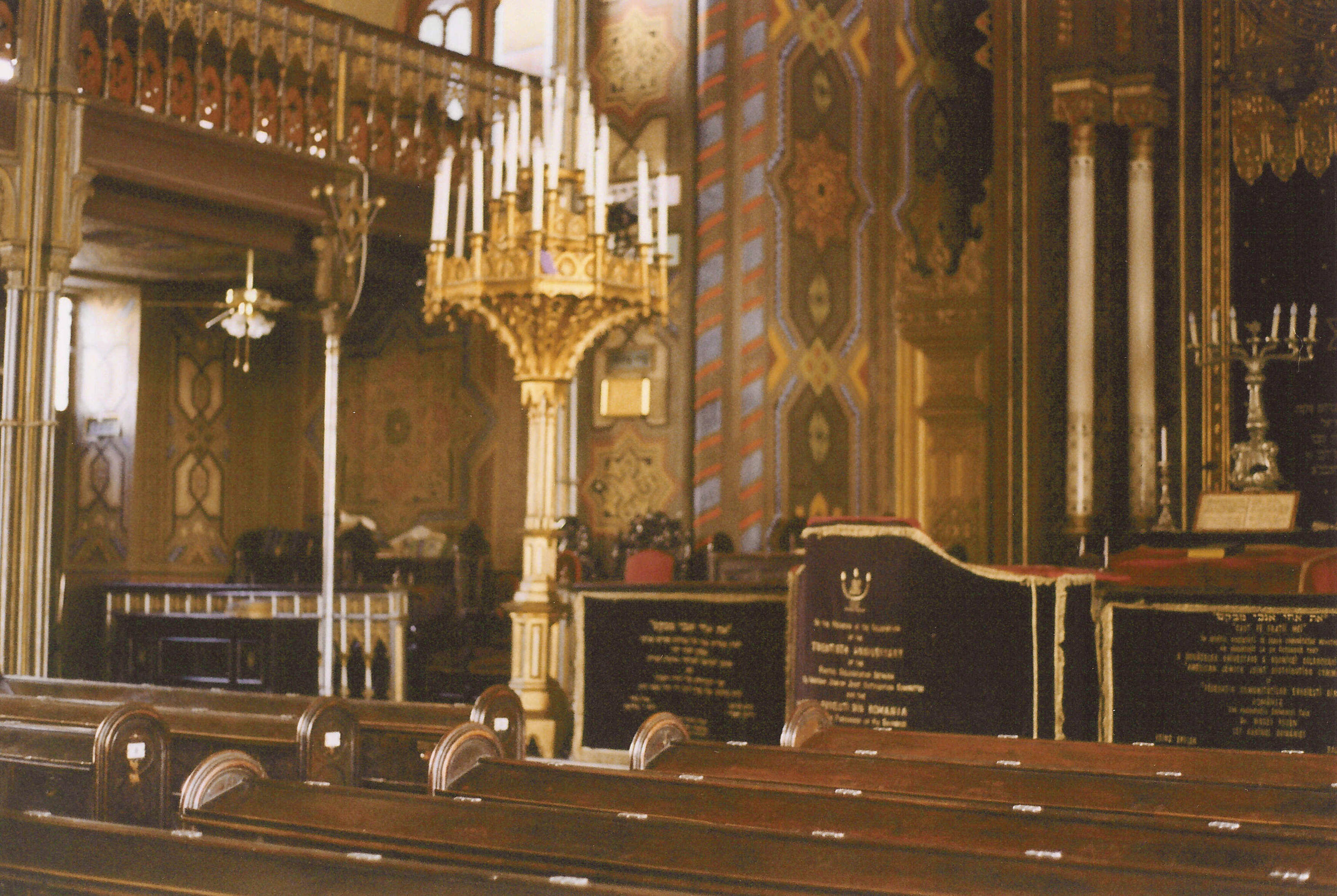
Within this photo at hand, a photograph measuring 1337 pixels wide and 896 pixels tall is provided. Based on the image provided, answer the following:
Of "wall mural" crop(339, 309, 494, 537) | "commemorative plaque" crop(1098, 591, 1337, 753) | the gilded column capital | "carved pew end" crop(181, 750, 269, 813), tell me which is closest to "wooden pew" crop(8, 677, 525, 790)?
"carved pew end" crop(181, 750, 269, 813)

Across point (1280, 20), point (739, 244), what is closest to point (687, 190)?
point (739, 244)

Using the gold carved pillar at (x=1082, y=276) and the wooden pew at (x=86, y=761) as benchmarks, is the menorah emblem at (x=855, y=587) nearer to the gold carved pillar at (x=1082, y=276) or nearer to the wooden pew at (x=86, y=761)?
the wooden pew at (x=86, y=761)

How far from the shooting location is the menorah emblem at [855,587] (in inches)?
232

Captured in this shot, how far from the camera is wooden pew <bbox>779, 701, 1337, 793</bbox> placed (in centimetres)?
358

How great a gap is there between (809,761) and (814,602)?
7.65 ft

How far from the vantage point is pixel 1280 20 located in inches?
437

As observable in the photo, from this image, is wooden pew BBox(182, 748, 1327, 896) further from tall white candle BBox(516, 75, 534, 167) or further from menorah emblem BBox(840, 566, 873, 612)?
tall white candle BBox(516, 75, 534, 167)

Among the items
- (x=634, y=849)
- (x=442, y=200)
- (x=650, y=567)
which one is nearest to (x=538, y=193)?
(x=442, y=200)

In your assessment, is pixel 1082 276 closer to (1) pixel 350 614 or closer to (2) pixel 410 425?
(2) pixel 410 425

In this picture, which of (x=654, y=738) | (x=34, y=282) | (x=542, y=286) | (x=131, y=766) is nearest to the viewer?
(x=131, y=766)

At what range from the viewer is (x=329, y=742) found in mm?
4137

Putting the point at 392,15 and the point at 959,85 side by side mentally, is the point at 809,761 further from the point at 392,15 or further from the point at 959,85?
the point at 392,15

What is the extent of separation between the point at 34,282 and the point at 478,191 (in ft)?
10.9

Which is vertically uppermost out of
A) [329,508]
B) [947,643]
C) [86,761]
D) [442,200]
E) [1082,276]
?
[1082,276]
